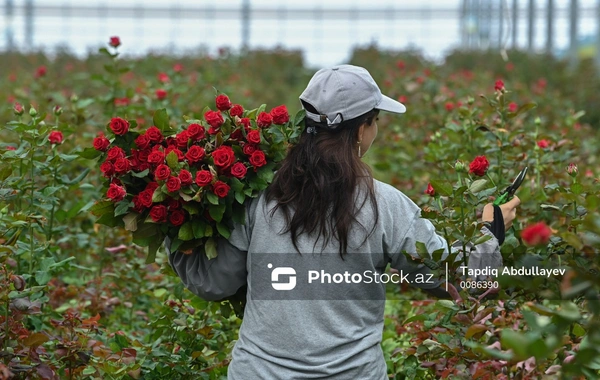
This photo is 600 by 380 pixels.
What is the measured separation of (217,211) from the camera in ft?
7.77

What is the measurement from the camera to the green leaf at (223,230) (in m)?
2.39

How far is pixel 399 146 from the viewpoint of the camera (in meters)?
5.44

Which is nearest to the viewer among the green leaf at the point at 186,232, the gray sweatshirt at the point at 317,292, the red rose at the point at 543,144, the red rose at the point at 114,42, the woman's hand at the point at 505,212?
the gray sweatshirt at the point at 317,292

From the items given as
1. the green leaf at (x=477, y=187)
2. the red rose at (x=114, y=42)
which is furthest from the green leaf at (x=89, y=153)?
the red rose at (x=114, y=42)

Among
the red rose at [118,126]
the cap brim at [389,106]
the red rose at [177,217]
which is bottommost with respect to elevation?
the red rose at [177,217]

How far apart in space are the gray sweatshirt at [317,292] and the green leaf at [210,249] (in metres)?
0.04

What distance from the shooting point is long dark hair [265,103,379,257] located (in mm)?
2322

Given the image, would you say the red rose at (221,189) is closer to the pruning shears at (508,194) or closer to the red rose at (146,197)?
the red rose at (146,197)

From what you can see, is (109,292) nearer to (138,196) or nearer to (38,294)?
Result: (38,294)

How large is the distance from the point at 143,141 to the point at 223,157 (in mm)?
254

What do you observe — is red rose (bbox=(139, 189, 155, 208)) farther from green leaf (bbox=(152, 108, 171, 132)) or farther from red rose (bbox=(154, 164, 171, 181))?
green leaf (bbox=(152, 108, 171, 132))

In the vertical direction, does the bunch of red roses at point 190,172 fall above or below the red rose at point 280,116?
below

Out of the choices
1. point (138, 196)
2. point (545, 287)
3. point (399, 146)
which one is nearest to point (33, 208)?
point (138, 196)

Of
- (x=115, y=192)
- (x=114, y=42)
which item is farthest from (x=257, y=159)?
(x=114, y=42)
